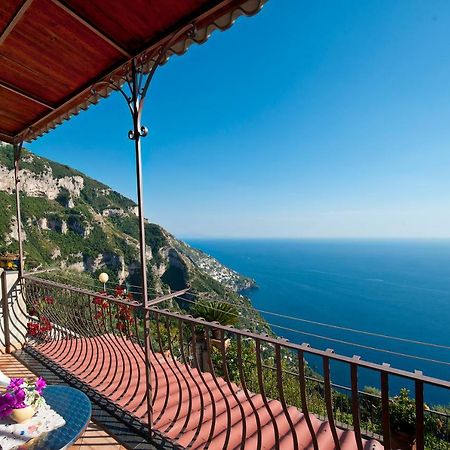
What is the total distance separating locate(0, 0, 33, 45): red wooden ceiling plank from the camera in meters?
1.72

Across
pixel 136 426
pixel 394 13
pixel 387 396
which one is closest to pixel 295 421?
pixel 136 426

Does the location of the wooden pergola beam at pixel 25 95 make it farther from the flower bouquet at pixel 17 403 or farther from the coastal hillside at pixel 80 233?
the coastal hillside at pixel 80 233

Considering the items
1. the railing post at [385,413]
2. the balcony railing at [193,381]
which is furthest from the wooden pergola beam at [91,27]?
the railing post at [385,413]

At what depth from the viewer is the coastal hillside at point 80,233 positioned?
1725 inches

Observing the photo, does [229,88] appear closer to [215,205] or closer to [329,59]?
[329,59]

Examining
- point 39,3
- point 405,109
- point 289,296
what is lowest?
point 289,296

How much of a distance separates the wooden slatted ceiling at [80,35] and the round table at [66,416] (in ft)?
7.75

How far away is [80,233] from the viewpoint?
1988 inches

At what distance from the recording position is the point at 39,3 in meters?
1.71

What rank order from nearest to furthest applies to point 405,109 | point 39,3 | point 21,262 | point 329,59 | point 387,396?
point 387,396 → point 39,3 → point 21,262 → point 329,59 → point 405,109

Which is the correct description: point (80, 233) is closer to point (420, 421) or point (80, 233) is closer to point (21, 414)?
point (21, 414)

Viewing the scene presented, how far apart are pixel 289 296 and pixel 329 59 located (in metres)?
66.7

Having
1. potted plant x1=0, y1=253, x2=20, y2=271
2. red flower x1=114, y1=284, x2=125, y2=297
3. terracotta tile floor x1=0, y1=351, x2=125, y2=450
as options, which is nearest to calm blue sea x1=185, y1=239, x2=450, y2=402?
red flower x1=114, y1=284, x2=125, y2=297

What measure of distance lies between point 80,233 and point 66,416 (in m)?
55.2
